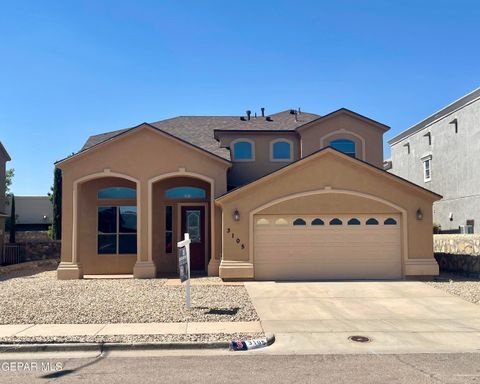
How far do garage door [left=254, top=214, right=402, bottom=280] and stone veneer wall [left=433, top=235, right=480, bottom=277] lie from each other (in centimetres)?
291

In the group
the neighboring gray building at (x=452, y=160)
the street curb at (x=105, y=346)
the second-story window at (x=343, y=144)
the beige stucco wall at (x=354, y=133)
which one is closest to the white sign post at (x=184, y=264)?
the street curb at (x=105, y=346)

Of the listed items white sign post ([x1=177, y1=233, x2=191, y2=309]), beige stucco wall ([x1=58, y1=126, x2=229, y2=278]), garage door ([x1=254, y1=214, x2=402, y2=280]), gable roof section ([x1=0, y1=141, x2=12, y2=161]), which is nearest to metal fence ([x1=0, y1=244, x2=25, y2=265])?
gable roof section ([x1=0, y1=141, x2=12, y2=161])

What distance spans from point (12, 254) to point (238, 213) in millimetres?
15455

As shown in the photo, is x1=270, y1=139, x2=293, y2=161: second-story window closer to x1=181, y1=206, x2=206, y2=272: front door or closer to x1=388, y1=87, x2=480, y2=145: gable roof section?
x1=181, y1=206, x2=206, y2=272: front door

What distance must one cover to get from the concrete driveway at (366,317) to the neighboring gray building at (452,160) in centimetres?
1191

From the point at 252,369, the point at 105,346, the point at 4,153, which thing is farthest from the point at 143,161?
the point at 4,153

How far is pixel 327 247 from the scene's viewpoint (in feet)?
52.4

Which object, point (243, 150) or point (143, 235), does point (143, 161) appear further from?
point (243, 150)

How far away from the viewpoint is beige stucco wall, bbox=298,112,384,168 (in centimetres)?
2086

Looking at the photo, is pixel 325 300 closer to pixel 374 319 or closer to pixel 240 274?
pixel 374 319

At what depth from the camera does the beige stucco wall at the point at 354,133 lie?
20859 mm

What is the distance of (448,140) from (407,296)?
16515 mm

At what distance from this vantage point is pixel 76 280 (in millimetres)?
16547
